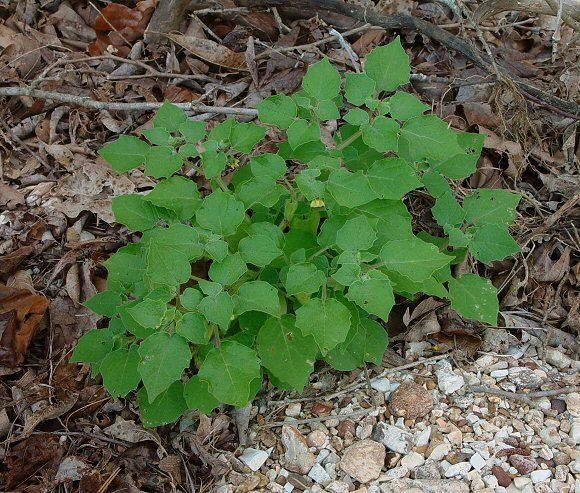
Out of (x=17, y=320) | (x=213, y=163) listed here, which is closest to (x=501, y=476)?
(x=213, y=163)

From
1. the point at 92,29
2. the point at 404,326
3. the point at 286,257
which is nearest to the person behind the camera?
the point at 286,257

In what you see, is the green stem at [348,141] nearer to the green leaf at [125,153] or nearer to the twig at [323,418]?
the green leaf at [125,153]

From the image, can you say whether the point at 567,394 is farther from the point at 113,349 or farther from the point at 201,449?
the point at 113,349

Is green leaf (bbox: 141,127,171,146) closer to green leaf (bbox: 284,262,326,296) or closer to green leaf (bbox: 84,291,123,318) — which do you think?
green leaf (bbox: 84,291,123,318)

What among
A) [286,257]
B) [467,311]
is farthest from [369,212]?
[467,311]

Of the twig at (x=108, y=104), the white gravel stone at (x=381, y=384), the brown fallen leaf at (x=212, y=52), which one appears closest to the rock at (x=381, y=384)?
the white gravel stone at (x=381, y=384)

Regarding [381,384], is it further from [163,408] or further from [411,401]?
[163,408]
